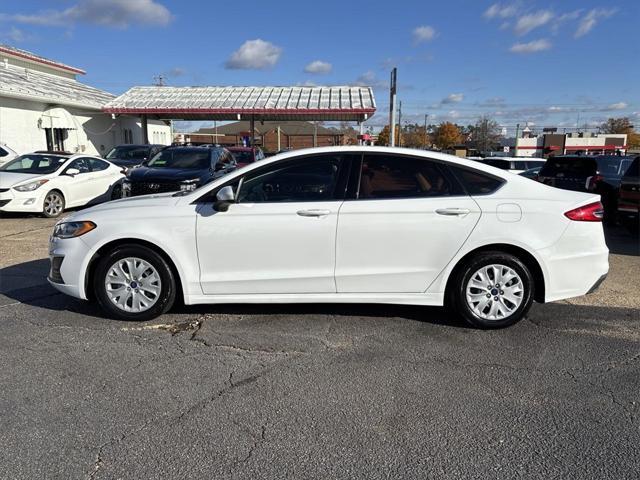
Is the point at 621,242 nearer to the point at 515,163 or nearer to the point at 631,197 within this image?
the point at 631,197

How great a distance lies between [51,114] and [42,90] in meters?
1.78

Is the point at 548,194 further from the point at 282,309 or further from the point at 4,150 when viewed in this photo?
the point at 4,150

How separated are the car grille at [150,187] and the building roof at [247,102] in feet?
55.2

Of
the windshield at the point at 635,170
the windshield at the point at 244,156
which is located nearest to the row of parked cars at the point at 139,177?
the windshield at the point at 635,170

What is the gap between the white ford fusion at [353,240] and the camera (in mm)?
4164

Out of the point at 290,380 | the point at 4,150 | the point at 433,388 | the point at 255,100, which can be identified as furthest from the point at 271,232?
the point at 255,100

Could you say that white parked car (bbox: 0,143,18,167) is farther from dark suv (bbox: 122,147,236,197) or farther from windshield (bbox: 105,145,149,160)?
dark suv (bbox: 122,147,236,197)

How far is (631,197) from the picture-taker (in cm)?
812

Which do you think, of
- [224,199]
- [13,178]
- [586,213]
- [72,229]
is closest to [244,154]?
[13,178]

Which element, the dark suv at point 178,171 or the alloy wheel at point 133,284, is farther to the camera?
the dark suv at point 178,171

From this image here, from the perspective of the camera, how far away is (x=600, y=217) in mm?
4309

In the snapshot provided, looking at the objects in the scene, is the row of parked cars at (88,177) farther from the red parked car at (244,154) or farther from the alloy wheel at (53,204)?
the red parked car at (244,154)

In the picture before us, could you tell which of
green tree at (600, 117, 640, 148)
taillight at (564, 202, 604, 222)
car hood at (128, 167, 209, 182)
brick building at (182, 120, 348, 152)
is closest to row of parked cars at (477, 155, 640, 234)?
taillight at (564, 202, 604, 222)

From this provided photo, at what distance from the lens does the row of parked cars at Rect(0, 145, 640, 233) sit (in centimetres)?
994
